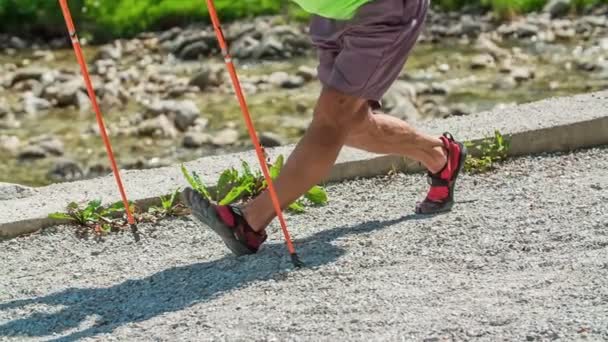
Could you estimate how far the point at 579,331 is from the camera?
461cm

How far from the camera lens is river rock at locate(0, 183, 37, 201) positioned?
730 cm

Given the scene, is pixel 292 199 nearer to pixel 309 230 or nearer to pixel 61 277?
pixel 309 230

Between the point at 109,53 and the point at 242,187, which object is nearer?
the point at 242,187

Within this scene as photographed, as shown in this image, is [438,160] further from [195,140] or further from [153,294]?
[195,140]

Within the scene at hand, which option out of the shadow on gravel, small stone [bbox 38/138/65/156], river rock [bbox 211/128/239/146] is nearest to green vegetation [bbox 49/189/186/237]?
the shadow on gravel

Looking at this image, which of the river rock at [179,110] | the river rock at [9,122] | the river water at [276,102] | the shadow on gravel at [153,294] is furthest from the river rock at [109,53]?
the shadow on gravel at [153,294]

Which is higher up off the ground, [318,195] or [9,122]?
Result: [318,195]

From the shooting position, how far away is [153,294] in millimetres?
5738

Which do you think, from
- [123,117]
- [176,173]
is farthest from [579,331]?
[123,117]

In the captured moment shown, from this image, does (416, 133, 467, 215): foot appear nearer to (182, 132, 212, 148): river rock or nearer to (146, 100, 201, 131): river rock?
(182, 132, 212, 148): river rock

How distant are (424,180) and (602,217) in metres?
1.22

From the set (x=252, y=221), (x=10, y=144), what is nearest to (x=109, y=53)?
(x=10, y=144)

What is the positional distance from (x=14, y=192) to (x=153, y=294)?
184 centimetres

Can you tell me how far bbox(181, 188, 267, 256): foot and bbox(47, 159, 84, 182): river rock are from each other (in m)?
4.24
